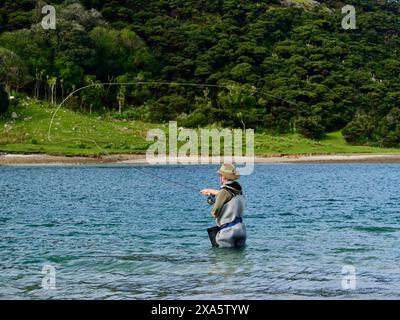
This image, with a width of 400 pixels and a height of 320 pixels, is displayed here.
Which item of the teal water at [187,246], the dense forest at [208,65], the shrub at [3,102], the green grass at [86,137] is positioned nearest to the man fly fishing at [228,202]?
the teal water at [187,246]

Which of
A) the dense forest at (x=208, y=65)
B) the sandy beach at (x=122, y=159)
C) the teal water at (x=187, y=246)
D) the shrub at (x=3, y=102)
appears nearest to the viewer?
the teal water at (x=187, y=246)

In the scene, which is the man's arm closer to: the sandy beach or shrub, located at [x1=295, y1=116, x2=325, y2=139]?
the sandy beach

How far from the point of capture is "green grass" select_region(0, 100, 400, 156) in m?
76.4

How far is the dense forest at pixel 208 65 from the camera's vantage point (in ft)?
329

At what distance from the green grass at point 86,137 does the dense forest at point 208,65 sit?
591 centimetres

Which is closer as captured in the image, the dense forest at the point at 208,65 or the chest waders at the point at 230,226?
the chest waders at the point at 230,226

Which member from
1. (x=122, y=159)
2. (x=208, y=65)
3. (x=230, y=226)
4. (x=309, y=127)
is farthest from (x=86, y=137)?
(x=230, y=226)

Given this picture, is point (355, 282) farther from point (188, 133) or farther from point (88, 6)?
point (88, 6)

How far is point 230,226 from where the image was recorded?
1781 centimetres

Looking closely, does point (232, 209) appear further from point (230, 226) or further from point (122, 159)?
point (122, 159)

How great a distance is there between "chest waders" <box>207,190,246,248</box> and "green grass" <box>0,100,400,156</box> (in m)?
52.3

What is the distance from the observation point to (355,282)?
48.1 ft

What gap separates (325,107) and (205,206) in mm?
78215

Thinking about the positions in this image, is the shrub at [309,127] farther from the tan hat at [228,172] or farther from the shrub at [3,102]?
the tan hat at [228,172]
